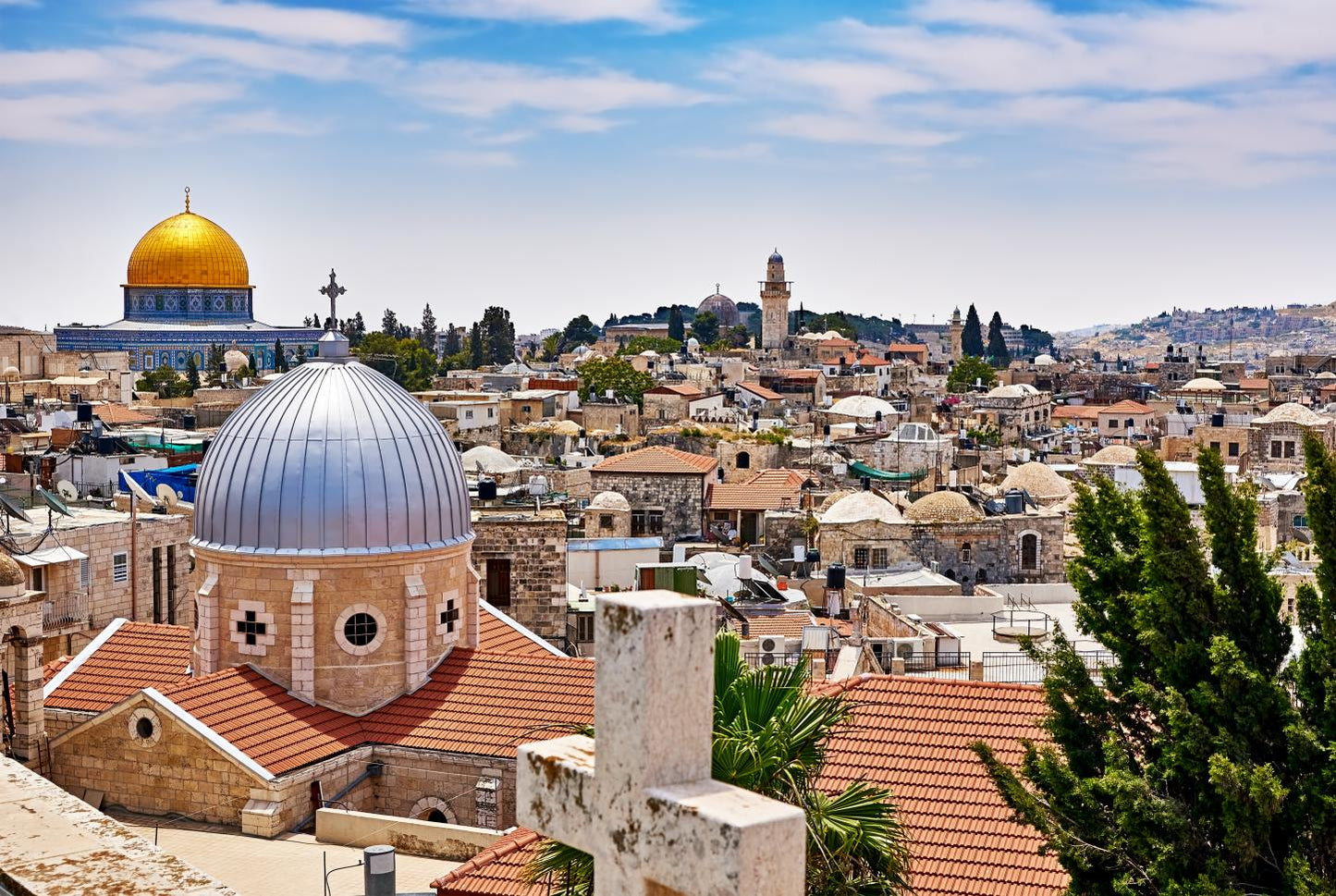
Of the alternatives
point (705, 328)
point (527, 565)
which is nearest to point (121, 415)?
point (527, 565)

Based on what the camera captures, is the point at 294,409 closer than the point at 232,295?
Yes

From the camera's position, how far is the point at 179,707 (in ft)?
52.4

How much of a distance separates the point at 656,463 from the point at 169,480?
13079 millimetres

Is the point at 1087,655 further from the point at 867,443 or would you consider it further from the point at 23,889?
the point at 867,443

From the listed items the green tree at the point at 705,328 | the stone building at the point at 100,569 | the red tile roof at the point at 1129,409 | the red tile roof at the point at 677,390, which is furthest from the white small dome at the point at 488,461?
the green tree at the point at 705,328

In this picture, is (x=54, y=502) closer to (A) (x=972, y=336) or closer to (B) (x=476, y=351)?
(B) (x=476, y=351)

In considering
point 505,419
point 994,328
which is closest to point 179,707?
point 505,419

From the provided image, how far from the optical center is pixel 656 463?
41.7m

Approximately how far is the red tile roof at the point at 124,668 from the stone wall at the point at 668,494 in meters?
21.9

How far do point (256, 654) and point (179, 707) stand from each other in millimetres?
1362

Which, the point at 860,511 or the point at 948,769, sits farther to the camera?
the point at 860,511

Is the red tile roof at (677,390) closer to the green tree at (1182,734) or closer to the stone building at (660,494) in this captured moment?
the stone building at (660,494)

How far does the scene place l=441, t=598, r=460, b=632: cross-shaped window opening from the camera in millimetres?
17922

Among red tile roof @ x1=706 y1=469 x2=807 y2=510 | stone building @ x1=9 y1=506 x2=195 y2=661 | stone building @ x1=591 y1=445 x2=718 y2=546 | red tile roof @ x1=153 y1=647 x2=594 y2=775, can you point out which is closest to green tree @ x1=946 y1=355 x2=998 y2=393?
red tile roof @ x1=706 y1=469 x2=807 y2=510
